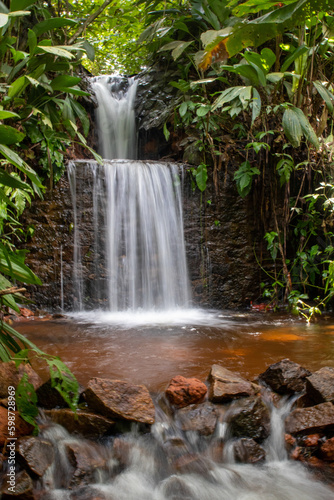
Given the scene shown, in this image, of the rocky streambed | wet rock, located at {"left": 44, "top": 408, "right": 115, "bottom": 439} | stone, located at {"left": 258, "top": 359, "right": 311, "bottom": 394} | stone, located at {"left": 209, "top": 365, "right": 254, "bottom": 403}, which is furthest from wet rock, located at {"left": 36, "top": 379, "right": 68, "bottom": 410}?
stone, located at {"left": 258, "top": 359, "right": 311, "bottom": 394}

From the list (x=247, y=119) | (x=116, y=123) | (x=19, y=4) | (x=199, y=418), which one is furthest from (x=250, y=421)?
(x=116, y=123)

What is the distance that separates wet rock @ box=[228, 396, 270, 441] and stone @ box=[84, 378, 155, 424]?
0.46 m

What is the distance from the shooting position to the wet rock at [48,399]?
7.06 ft

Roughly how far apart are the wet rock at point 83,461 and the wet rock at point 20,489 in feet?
0.70

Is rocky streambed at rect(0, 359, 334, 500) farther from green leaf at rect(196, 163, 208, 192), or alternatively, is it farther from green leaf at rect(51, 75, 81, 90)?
green leaf at rect(196, 163, 208, 192)

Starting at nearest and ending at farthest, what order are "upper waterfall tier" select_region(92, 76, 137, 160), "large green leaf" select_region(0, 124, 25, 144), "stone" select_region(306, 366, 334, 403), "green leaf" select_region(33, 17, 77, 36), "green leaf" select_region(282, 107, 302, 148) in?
1. "large green leaf" select_region(0, 124, 25, 144)
2. "stone" select_region(306, 366, 334, 403)
3. "green leaf" select_region(33, 17, 77, 36)
4. "green leaf" select_region(282, 107, 302, 148)
5. "upper waterfall tier" select_region(92, 76, 137, 160)

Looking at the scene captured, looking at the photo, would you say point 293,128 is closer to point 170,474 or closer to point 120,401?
point 120,401

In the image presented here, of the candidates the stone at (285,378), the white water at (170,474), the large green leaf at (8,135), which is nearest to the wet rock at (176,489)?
the white water at (170,474)

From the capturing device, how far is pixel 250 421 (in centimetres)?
218

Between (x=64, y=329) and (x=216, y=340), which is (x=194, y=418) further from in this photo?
(x=64, y=329)

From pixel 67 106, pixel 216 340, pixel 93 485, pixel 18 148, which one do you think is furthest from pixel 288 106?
pixel 93 485

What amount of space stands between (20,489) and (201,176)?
4604 mm

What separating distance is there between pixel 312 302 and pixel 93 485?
170 inches

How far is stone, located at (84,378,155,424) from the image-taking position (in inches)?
81.0
